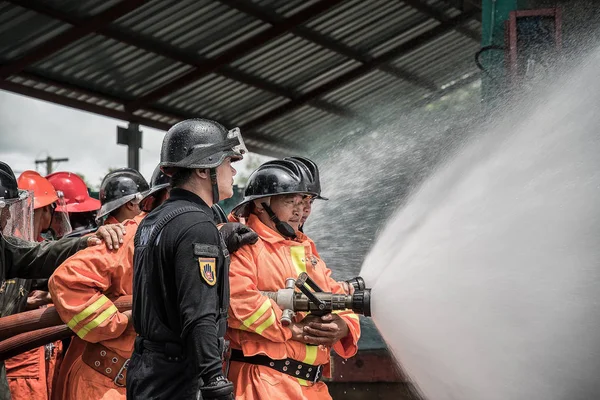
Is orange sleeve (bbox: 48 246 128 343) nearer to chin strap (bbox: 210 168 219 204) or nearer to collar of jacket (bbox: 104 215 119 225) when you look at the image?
chin strap (bbox: 210 168 219 204)

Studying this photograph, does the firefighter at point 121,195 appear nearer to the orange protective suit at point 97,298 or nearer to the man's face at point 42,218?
the man's face at point 42,218

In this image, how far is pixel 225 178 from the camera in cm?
362

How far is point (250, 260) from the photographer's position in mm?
4371

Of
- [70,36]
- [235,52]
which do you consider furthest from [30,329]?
[235,52]

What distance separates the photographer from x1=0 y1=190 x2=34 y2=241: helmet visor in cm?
462

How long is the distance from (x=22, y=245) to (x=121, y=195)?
1.49 metres

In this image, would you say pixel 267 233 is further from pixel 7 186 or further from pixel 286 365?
pixel 7 186

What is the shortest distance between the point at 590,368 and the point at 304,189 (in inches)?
82.2

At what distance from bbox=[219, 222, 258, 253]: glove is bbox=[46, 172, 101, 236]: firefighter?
3.79m

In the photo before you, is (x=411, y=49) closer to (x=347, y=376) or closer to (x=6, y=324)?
(x=347, y=376)

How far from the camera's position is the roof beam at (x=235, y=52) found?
12.8m

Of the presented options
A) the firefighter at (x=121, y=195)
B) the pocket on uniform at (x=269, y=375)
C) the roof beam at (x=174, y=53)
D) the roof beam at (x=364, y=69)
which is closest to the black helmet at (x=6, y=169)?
the firefighter at (x=121, y=195)

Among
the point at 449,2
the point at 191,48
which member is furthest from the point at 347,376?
the point at 449,2

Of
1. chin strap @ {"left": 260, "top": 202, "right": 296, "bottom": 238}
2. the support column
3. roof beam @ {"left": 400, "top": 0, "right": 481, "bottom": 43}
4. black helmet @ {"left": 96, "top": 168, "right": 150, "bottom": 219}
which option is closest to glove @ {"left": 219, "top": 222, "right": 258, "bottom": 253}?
chin strap @ {"left": 260, "top": 202, "right": 296, "bottom": 238}
